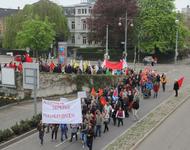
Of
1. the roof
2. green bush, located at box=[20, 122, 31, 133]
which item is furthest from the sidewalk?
the roof

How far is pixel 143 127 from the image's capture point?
25.3 meters

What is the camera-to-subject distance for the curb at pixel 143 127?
2139 cm

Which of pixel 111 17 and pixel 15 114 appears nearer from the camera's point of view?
pixel 15 114

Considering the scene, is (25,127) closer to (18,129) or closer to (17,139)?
(18,129)

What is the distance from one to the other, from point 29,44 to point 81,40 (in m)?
30.2

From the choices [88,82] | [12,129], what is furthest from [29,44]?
[12,129]

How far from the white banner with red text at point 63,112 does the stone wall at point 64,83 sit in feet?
68.0

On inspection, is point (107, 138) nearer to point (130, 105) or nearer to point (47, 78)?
point (130, 105)

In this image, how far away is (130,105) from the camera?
28.2 metres

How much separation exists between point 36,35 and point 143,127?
179ft

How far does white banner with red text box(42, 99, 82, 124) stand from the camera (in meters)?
21.0

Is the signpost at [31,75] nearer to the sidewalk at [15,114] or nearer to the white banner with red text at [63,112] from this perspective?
the sidewalk at [15,114]

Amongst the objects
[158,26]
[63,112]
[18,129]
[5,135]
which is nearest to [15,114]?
[18,129]

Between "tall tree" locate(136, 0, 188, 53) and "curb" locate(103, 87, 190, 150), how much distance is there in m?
42.9
